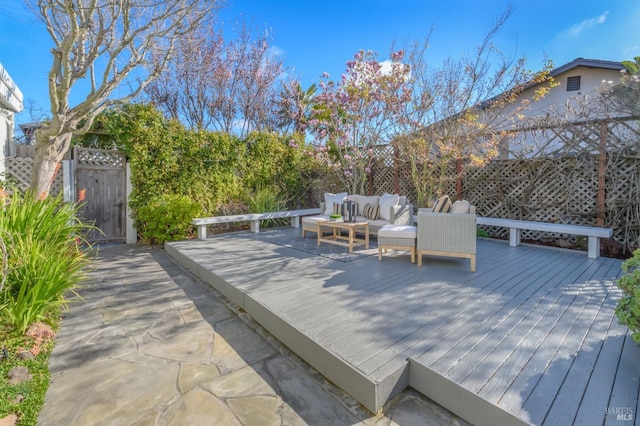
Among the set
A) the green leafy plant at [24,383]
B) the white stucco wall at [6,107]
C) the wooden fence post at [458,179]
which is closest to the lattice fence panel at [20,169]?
the white stucco wall at [6,107]

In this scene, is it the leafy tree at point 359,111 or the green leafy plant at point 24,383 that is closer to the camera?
the green leafy plant at point 24,383

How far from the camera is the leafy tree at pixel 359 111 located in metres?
6.51

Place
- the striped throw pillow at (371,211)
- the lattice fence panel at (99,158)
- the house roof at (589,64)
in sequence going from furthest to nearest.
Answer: the house roof at (589,64)
the lattice fence panel at (99,158)
the striped throw pillow at (371,211)

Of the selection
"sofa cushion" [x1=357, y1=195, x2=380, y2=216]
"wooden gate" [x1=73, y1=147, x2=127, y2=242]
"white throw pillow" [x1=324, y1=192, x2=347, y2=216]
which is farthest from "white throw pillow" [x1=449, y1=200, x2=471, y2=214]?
"wooden gate" [x1=73, y1=147, x2=127, y2=242]

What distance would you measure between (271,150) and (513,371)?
7696mm

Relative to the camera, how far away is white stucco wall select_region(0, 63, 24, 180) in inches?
202

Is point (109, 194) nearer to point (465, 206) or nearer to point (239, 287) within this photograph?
point (239, 287)

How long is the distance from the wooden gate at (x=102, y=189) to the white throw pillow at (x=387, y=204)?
5519 millimetres

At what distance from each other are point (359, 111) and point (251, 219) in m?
3.63

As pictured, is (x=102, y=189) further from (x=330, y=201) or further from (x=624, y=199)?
(x=624, y=199)

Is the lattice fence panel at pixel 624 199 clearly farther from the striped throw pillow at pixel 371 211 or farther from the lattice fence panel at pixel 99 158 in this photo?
the lattice fence panel at pixel 99 158

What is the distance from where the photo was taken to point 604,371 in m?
1.76

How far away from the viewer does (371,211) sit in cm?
591

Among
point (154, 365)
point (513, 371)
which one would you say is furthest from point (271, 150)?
point (513, 371)
